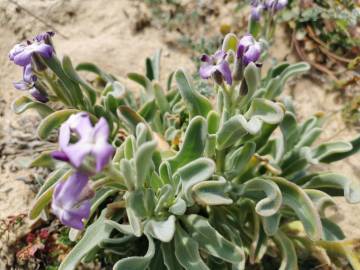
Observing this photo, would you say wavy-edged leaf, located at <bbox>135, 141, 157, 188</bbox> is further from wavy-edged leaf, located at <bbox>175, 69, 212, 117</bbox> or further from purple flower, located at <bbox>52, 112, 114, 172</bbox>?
wavy-edged leaf, located at <bbox>175, 69, 212, 117</bbox>

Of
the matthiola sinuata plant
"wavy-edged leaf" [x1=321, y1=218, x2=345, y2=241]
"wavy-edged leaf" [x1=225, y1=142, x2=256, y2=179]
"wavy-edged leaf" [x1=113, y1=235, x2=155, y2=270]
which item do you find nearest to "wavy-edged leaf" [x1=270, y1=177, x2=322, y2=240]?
the matthiola sinuata plant

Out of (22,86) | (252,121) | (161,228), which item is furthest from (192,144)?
(22,86)

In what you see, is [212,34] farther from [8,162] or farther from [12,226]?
[12,226]

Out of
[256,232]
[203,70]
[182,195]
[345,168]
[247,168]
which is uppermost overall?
[203,70]

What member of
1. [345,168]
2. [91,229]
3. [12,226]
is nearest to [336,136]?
[345,168]

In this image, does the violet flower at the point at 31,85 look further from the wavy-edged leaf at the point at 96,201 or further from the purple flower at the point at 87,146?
the purple flower at the point at 87,146

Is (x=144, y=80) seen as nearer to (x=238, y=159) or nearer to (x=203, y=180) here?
(x=238, y=159)
